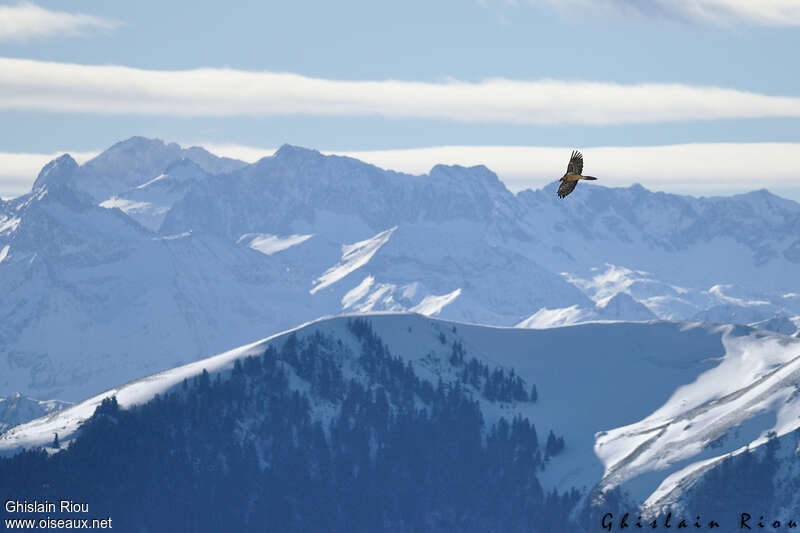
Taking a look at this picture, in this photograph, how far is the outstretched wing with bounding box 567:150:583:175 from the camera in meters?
128

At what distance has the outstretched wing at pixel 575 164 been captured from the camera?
128m

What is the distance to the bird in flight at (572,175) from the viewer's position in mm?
127125

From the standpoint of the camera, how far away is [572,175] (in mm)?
127438

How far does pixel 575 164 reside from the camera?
422ft

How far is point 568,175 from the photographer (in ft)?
417

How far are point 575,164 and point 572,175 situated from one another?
1357mm

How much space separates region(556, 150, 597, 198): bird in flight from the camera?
127 metres
